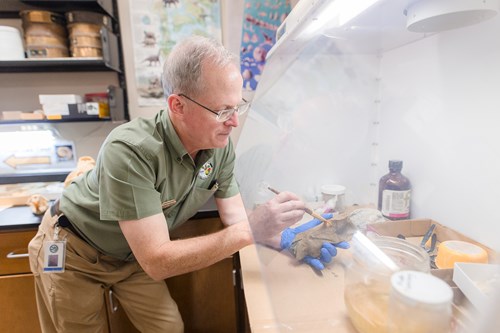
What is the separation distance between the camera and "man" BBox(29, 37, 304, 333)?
81cm

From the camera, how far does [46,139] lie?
5.38 feet

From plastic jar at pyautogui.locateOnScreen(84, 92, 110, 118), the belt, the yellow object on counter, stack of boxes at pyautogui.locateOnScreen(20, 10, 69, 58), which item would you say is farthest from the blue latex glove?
stack of boxes at pyautogui.locateOnScreen(20, 10, 69, 58)

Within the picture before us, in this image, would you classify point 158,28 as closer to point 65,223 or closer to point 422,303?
point 65,223

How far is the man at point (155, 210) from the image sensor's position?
31.7 inches

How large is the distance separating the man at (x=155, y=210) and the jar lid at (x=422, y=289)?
1.30 feet

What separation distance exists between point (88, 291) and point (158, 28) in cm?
141

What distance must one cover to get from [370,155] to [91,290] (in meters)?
1.22

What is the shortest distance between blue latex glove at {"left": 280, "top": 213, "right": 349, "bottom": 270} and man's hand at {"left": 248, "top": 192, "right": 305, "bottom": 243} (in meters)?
0.04

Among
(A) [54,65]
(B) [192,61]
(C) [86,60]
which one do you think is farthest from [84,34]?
(B) [192,61]

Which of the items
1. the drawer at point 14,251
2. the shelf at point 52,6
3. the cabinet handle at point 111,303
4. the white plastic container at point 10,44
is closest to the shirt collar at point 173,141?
the cabinet handle at point 111,303

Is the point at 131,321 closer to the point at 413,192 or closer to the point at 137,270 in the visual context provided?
the point at 137,270

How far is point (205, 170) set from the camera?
1.08m

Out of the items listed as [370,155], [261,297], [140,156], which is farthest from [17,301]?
[370,155]

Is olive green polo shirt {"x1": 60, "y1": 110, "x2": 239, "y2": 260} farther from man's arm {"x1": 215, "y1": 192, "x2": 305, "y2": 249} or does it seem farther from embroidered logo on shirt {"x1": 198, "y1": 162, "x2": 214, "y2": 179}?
man's arm {"x1": 215, "y1": 192, "x2": 305, "y2": 249}
